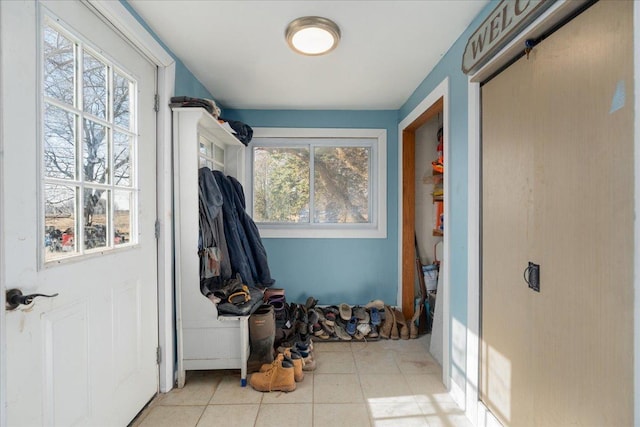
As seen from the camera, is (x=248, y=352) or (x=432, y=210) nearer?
A: (x=248, y=352)

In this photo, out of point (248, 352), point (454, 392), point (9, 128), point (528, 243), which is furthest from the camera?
point (248, 352)

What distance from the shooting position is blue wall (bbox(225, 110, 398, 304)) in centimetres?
317

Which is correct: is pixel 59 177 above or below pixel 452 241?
above

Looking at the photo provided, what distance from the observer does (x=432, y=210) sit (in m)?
3.10

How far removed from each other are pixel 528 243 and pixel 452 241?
2.10 ft

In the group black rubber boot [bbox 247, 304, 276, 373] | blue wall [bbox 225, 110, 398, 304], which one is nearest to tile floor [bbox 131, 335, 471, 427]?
black rubber boot [bbox 247, 304, 276, 373]

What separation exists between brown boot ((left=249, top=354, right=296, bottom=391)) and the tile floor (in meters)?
0.04

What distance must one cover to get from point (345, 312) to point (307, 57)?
2256mm

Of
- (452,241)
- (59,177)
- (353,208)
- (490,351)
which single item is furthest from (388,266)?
(59,177)

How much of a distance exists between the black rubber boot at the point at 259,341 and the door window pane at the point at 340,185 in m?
1.34

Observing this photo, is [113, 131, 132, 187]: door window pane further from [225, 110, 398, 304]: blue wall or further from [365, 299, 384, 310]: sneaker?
[365, 299, 384, 310]: sneaker

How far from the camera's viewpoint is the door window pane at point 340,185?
127 inches

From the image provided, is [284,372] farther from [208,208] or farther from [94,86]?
[94,86]

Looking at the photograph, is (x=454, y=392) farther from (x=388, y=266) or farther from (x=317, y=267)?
(x=317, y=267)
